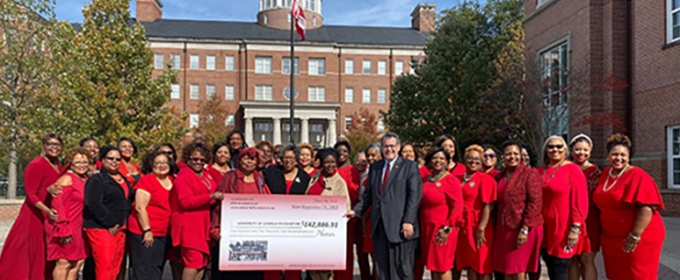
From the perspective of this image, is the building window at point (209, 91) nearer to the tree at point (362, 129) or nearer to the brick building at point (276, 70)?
the brick building at point (276, 70)

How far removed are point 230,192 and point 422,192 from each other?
88.3 inches

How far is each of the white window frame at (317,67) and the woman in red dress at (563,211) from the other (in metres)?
57.2

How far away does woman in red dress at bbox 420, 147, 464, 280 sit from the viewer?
6.21m

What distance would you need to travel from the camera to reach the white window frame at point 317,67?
6250 centimetres

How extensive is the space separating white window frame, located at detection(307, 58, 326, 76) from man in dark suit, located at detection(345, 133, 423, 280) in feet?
186

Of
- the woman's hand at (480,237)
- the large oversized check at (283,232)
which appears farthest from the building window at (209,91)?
the woman's hand at (480,237)

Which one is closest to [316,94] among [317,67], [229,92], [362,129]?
[317,67]

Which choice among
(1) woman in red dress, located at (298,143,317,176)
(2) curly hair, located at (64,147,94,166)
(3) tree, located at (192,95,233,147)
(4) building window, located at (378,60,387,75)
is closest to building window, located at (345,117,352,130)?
(4) building window, located at (378,60,387,75)

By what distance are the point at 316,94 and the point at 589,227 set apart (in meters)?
57.1

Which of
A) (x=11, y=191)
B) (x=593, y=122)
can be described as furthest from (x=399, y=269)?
(x=11, y=191)

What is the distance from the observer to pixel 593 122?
1856cm

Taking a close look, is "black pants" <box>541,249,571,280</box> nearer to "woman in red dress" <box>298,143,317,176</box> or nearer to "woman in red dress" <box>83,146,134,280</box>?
"woman in red dress" <box>298,143,317,176</box>

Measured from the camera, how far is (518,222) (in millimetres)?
5914

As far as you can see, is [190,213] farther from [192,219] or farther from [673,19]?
[673,19]
